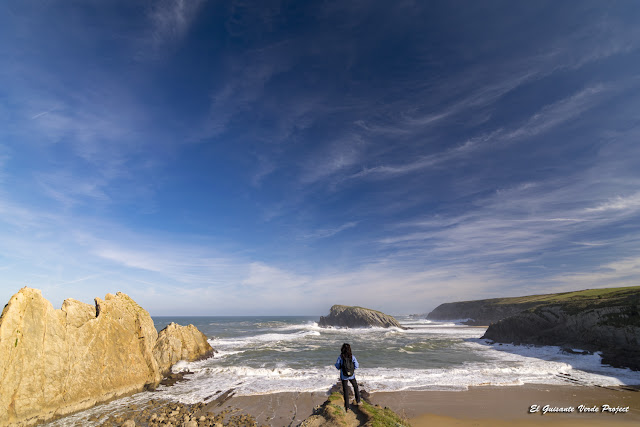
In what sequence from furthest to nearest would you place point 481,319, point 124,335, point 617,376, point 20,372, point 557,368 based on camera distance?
point 481,319
point 557,368
point 617,376
point 124,335
point 20,372

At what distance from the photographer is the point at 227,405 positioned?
16.5 meters

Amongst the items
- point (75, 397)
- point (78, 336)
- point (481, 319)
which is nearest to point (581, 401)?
point (75, 397)

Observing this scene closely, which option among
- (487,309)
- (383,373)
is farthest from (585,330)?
(487,309)

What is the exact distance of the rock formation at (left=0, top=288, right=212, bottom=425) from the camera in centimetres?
1362

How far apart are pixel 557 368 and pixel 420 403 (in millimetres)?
18438

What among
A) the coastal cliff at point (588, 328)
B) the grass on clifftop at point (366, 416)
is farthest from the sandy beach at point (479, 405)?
the coastal cliff at point (588, 328)

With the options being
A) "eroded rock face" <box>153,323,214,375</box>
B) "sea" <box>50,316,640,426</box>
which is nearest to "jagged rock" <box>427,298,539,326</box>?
"sea" <box>50,316,640,426</box>

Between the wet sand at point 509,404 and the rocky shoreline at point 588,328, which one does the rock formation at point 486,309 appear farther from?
the wet sand at point 509,404

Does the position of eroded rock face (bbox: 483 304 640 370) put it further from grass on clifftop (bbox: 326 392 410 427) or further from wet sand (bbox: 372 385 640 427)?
grass on clifftop (bbox: 326 392 410 427)

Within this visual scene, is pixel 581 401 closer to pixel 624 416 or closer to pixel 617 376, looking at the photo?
pixel 624 416

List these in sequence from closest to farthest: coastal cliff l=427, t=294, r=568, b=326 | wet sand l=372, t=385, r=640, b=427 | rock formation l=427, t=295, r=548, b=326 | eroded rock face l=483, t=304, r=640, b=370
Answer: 1. wet sand l=372, t=385, r=640, b=427
2. eroded rock face l=483, t=304, r=640, b=370
3. coastal cliff l=427, t=294, r=568, b=326
4. rock formation l=427, t=295, r=548, b=326

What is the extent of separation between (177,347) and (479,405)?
26.7m

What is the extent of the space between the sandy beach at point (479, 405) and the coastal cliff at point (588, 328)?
12.1m

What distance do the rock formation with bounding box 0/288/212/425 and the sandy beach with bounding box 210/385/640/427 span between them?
27.2ft
